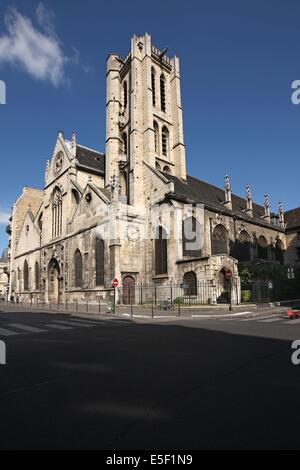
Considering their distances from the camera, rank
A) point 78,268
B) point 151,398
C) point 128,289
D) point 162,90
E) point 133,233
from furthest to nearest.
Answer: point 162,90, point 78,268, point 133,233, point 128,289, point 151,398

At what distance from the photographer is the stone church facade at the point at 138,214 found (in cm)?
2941

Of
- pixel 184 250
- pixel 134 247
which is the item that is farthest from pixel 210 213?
pixel 134 247

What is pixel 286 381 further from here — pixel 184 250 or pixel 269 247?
pixel 269 247

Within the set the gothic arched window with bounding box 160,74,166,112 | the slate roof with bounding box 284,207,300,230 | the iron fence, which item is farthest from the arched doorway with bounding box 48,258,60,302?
the slate roof with bounding box 284,207,300,230

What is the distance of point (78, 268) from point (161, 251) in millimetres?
10510

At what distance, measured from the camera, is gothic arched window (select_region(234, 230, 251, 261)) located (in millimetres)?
35906

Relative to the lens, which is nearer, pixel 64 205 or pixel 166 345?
pixel 166 345

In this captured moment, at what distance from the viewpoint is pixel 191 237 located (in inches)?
1193

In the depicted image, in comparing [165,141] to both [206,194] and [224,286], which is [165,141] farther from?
[224,286]

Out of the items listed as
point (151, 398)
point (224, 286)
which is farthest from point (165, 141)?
point (151, 398)

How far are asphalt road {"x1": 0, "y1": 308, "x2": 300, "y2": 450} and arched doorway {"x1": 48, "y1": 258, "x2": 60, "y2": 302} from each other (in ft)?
114

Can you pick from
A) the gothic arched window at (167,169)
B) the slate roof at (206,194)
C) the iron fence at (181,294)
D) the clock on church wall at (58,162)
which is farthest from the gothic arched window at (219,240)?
the clock on church wall at (58,162)
